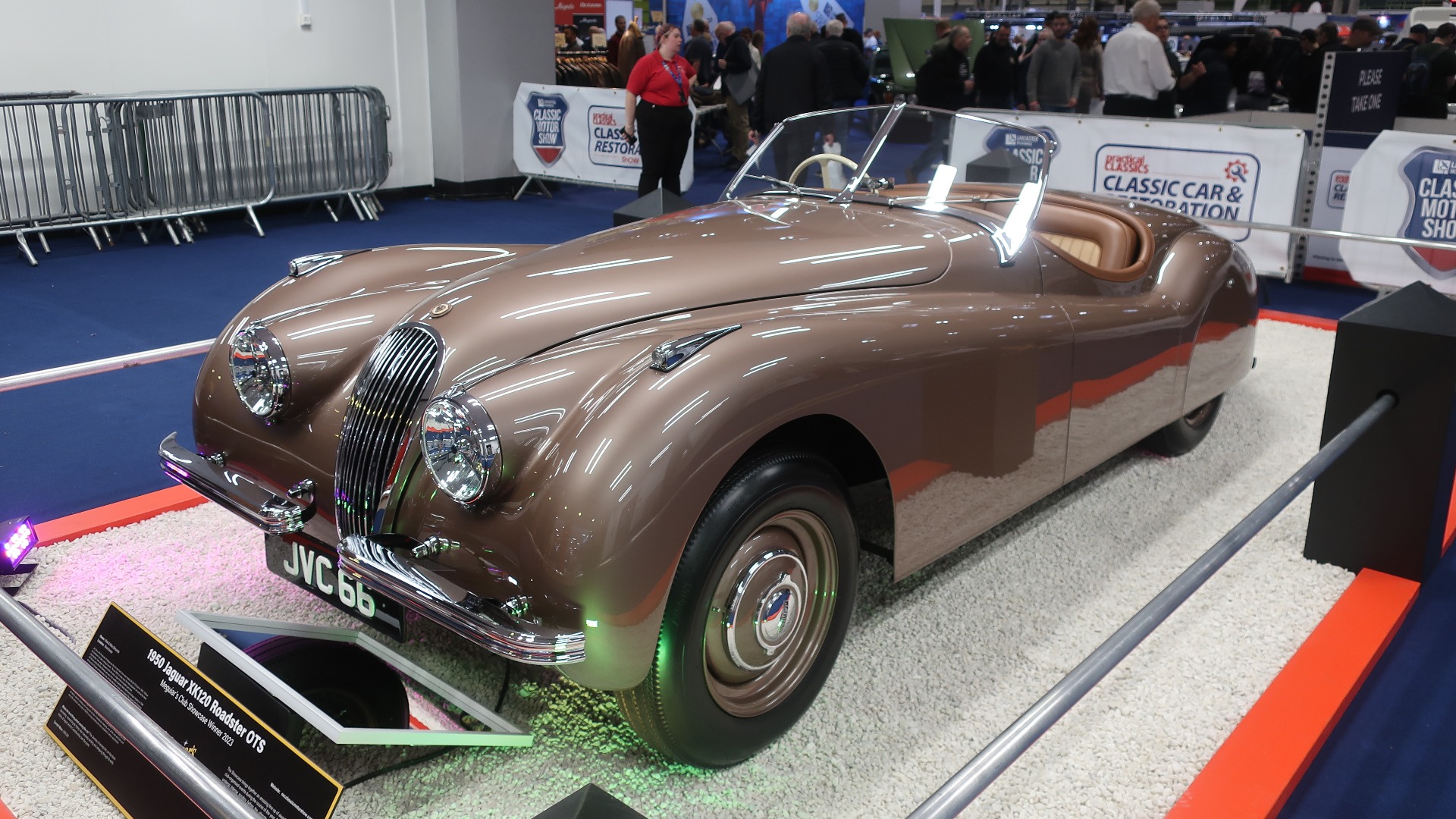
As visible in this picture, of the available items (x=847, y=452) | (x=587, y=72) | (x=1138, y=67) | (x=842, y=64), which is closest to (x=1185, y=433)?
(x=847, y=452)

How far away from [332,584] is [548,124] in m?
9.12

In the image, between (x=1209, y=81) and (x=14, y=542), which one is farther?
(x=1209, y=81)

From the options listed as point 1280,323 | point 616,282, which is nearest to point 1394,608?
point 616,282

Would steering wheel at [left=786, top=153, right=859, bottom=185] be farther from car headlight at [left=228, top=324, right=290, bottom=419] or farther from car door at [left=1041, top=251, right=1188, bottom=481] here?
car headlight at [left=228, top=324, right=290, bottom=419]

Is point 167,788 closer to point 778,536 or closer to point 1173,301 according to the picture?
point 778,536

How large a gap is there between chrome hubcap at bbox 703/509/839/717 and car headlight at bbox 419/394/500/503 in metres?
0.52

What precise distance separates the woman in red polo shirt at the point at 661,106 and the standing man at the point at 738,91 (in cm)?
314

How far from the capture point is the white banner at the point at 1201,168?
6883mm

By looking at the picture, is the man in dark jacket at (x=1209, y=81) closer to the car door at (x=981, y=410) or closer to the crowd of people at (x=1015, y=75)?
the crowd of people at (x=1015, y=75)

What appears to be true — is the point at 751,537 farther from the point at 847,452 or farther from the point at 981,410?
the point at 981,410

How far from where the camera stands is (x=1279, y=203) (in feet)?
22.7

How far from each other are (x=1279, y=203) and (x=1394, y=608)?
14.8 ft

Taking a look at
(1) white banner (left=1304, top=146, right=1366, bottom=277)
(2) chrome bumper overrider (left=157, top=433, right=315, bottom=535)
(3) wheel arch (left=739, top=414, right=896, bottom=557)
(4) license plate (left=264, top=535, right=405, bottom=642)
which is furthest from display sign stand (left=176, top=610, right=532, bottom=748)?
(1) white banner (left=1304, top=146, right=1366, bottom=277)

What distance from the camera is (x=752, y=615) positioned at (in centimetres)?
234
